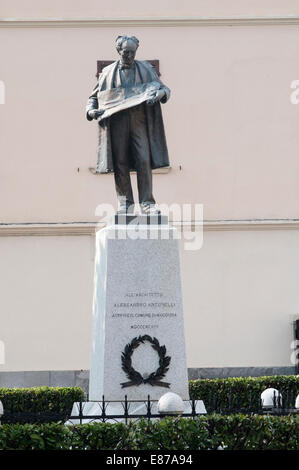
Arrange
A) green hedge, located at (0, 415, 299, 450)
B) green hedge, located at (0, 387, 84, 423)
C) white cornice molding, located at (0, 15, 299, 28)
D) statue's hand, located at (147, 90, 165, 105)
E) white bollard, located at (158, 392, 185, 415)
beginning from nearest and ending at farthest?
green hedge, located at (0, 415, 299, 450), white bollard, located at (158, 392, 185, 415), statue's hand, located at (147, 90, 165, 105), green hedge, located at (0, 387, 84, 423), white cornice molding, located at (0, 15, 299, 28)

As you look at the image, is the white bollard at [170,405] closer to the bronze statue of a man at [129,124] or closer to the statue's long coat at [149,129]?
the bronze statue of a man at [129,124]

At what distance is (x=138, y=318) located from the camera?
9.79 meters

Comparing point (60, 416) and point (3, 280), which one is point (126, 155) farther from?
point (3, 280)

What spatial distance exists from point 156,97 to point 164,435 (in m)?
4.57

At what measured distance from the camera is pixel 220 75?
19594 mm

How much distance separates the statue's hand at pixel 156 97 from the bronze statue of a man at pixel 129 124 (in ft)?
0.15

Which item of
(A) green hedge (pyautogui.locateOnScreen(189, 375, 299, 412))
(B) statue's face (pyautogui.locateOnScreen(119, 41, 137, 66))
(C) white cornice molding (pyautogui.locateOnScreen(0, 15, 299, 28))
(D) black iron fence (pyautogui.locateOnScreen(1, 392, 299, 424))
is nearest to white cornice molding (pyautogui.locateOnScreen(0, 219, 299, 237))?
(C) white cornice molding (pyautogui.locateOnScreen(0, 15, 299, 28))

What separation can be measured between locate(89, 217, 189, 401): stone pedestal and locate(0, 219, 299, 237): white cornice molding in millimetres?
8960

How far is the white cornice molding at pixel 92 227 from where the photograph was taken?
62.4 feet

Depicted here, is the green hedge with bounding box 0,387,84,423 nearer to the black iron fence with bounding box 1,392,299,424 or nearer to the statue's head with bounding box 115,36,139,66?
the black iron fence with bounding box 1,392,299,424

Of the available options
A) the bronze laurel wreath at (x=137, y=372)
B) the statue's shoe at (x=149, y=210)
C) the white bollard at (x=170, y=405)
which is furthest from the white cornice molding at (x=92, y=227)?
the white bollard at (x=170, y=405)

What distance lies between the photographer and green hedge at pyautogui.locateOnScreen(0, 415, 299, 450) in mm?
7016

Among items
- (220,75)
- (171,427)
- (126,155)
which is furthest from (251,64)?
(171,427)

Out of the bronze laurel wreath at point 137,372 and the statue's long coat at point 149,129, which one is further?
the statue's long coat at point 149,129
